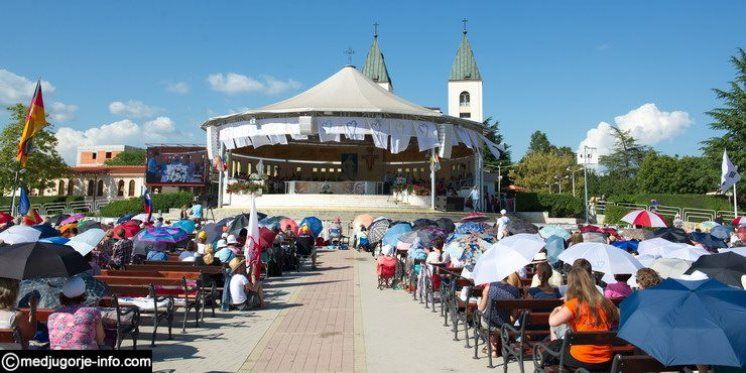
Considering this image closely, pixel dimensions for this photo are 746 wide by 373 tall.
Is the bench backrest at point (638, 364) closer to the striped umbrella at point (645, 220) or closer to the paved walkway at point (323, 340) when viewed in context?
the paved walkway at point (323, 340)

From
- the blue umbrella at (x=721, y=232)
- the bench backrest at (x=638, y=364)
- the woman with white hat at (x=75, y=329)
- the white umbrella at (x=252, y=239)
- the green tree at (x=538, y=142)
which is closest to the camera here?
the bench backrest at (x=638, y=364)

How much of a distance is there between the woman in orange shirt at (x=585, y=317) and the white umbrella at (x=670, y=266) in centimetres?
329

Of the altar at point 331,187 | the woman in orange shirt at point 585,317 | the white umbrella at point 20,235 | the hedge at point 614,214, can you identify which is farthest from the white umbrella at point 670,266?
the hedge at point 614,214

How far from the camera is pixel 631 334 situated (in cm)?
370

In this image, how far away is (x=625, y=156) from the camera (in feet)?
273

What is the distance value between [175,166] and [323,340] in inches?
1831

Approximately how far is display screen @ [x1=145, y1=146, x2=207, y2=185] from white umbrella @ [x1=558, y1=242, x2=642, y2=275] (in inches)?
1859

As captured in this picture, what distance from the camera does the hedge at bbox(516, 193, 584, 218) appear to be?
4238cm

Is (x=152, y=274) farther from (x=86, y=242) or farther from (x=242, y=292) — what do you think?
(x=242, y=292)

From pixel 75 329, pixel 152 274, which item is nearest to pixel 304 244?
pixel 152 274

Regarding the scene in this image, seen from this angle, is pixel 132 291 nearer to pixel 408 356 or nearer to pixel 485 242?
pixel 408 356

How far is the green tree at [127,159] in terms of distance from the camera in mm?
82000

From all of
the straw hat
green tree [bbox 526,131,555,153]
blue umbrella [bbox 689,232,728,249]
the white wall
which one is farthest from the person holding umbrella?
green tree [bbox 526,131,555,153]

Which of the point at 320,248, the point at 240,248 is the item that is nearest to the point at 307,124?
the point at 320,248
